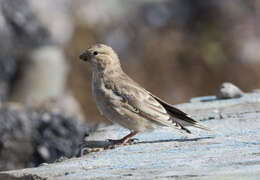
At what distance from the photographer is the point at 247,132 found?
4449 millimetres

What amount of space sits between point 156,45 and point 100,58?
5745 mm

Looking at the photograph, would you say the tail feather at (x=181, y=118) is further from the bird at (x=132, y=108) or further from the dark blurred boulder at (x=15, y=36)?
the dark blurred boulder at (x=15, y=36)

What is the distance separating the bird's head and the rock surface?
1.60 feet

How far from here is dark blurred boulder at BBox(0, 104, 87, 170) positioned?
20.0 feet

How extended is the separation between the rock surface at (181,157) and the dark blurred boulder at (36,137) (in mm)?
1195

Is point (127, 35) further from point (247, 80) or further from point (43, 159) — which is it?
point (43, 159)

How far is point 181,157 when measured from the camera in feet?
12.8

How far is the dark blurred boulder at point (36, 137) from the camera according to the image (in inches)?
240

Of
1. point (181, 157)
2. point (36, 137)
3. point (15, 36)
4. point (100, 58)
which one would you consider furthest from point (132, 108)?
point (15, 36)

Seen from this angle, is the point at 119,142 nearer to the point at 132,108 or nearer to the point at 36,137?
the point at 132,108

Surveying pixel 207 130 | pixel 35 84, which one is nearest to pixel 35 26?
pixel 35 84

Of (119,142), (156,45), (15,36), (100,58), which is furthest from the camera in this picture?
(156,45)

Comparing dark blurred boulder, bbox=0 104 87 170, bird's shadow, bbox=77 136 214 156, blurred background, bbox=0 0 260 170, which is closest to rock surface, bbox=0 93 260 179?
bird's shadow, bbox=77 136 214 156

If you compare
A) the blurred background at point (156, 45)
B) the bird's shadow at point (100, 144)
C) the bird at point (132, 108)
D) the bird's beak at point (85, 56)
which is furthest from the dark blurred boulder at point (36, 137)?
the blurred background at point (156, 45)
